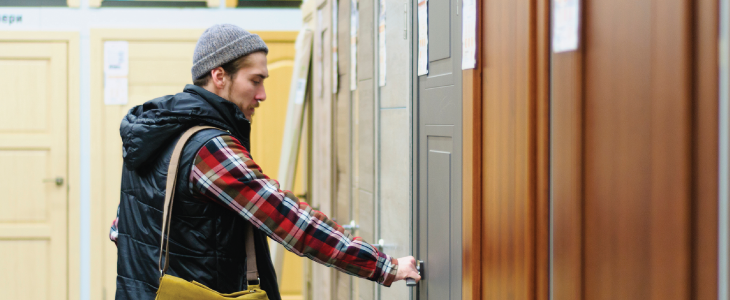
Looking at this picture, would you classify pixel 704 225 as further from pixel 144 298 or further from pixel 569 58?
pixel 144 298

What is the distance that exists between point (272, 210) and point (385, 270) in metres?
0.27

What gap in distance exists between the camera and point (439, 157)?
133 cm

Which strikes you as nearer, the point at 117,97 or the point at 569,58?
the point at 569,58

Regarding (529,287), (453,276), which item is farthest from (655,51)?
(453,276)

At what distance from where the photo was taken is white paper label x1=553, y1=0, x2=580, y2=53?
2.52 ft

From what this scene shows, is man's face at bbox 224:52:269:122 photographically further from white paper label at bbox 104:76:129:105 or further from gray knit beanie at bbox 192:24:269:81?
white paper label at bbox 104:76:129:105

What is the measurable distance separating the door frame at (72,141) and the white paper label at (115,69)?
19cm

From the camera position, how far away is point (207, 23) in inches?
163

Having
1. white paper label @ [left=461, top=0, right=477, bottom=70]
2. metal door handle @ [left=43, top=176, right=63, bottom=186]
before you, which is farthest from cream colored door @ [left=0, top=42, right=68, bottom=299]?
white paper label @ [left=461, top=0, right=477, bottom=70]

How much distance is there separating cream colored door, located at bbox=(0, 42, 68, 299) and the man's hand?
11.1 ft

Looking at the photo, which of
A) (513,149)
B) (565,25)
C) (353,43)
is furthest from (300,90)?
(565,25)

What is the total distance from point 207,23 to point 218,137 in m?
3.05

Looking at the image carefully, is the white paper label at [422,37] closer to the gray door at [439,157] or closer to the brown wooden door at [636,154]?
the gray door at [439,157]

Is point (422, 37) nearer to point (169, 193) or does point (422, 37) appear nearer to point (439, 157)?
point (439, 157)
